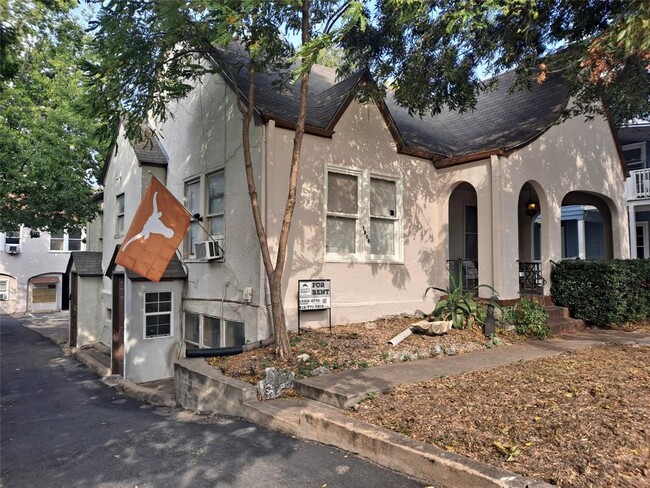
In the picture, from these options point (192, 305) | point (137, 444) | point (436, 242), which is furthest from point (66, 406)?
point (436, 242)

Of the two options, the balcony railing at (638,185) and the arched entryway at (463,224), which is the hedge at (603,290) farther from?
the balcony railing at (638,185)

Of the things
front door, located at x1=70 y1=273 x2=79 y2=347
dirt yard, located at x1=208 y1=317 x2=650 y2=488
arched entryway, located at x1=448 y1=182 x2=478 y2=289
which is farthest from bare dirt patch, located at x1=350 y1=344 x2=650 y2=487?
front door, located at x1=70 y1=273 x2=79 y2=347

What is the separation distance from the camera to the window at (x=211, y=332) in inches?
363

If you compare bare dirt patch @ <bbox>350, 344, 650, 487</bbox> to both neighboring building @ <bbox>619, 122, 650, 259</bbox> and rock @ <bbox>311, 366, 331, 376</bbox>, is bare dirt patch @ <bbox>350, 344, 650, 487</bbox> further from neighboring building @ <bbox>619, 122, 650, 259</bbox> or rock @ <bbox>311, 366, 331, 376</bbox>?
neighboring building @ <bbox>619, 122, 650, 259</bbox>

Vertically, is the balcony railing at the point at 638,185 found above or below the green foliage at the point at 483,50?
below

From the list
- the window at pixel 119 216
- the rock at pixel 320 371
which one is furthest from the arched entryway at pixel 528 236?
the window at pixel 119 216

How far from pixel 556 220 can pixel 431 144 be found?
344 centimetres

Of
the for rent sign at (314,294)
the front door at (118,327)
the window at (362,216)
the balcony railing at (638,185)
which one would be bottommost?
the front door at (118,327)

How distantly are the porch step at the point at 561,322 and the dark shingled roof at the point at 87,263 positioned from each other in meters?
14.0

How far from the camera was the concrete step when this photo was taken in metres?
9.29

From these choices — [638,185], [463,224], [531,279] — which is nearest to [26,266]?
[463,224]

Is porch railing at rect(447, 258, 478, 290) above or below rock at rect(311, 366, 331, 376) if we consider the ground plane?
above

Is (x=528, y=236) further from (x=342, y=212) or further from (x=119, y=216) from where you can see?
(x=119, y=216)

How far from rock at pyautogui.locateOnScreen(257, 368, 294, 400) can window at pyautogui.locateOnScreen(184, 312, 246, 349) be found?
9.76 feet
